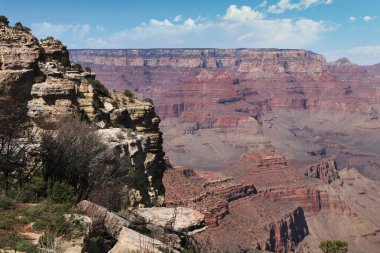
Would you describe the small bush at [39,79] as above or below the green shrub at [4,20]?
below

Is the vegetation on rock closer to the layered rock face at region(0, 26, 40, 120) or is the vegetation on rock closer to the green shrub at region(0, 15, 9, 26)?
the layered rock face at region(0, 26, 40, 120)

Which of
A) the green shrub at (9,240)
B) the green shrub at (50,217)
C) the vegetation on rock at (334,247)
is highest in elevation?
the green shrub at (9,240)

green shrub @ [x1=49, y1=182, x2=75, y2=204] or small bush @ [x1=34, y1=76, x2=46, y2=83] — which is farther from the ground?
small bush @ [x1=34, y1=76, x2=46, y2=83]

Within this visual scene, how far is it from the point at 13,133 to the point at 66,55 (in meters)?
12.2

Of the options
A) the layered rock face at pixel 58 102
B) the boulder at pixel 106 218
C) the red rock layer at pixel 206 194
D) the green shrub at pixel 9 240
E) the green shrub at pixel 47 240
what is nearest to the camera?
the green shrub at pixel 9 240

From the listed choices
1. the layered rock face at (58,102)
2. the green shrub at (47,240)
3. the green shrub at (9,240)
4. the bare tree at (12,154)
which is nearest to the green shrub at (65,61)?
the layered rock face at (58,102)

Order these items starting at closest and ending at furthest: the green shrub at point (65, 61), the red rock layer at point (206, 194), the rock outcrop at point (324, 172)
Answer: the green shrub at point (65, 61), the red rock layer at point (206, 194), the rock outcrop at point (324, 172)

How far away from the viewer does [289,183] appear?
317ft

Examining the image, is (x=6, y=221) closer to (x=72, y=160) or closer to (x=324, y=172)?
(x=72, y=160)

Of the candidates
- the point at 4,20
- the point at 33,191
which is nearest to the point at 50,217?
the point at 33,191

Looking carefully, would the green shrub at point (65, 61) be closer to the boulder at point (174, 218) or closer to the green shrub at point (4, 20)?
the green shrub at point (4, 20)

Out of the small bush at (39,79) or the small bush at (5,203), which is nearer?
the small bush at (5,203)

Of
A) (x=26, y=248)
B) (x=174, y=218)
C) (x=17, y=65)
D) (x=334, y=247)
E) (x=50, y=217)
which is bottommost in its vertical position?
(x=334, y=247)

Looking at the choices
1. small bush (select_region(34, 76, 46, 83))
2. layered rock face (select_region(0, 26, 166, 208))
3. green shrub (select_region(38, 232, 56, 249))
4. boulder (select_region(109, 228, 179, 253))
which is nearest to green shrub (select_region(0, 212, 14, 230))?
green shrub (select_region(38, 232, 56, 249))
